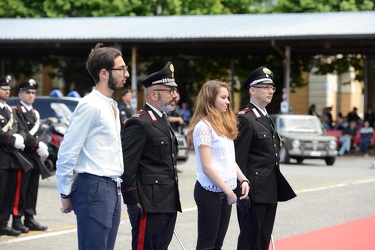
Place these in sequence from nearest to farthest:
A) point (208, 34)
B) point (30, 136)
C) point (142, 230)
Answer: point (142, 230) < point (30, 136) < point (208, 34)

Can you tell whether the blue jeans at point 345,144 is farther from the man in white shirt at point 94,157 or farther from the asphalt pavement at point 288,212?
the man in white shirt at point 94,157

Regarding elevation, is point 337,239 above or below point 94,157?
below

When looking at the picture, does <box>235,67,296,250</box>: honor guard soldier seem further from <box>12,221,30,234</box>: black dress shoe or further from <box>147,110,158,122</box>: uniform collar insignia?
<box>12,221,30,234</box>: black dress shoe

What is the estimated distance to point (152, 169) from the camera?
21.9 feet

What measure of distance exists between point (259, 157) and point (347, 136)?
25.6 meters

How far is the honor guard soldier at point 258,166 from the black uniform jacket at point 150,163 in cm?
113

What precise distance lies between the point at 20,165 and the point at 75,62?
3510 cm

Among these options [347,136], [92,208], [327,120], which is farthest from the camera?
[327,120]

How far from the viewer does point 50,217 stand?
1298 cm

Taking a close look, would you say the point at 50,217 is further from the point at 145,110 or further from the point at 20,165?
the point at 145,110

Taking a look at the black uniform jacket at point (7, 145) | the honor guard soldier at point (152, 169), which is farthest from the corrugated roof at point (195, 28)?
the honor guard soldier at point (152, 169)

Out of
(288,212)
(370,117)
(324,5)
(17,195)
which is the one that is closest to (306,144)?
(370,117)

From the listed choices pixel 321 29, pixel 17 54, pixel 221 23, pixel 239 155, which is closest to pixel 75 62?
pixel 17 54

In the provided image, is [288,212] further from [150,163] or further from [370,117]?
[370,117]
